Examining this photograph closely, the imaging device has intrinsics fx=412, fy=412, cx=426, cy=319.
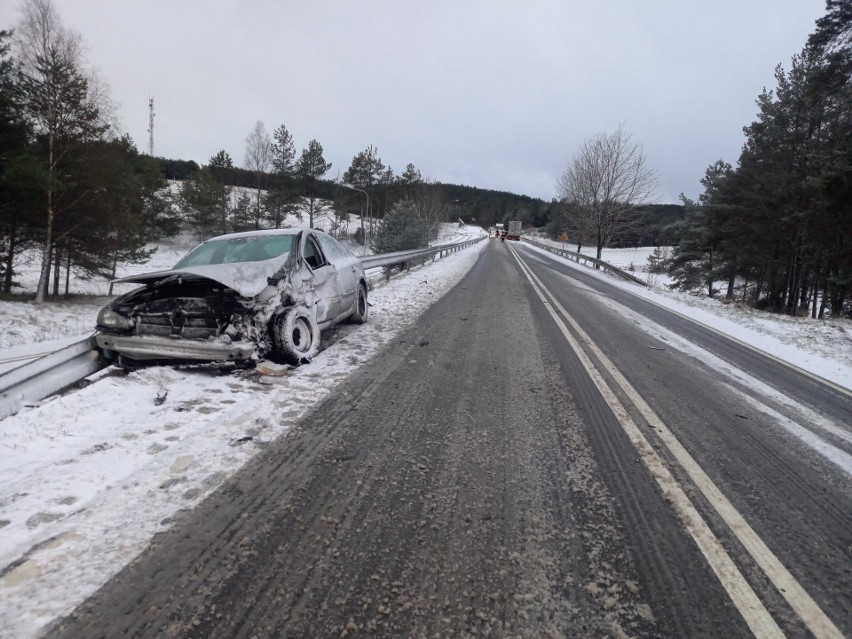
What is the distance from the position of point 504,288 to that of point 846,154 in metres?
8.72

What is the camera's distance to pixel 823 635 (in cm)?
170

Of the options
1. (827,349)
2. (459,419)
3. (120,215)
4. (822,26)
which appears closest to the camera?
(459,419)

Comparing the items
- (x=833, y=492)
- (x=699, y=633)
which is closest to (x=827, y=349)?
(x=833, y=492)

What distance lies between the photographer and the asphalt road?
67.1 inches

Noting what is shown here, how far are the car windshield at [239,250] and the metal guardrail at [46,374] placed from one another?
5.11ft

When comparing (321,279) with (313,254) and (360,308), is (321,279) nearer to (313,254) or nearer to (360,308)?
(313,254)

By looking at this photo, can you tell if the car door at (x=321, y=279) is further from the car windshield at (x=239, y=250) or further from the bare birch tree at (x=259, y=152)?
the bare birch tree at (x=259, y=152)

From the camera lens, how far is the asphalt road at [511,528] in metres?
1.70

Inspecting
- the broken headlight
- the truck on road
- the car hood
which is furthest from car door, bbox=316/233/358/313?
the truck on road

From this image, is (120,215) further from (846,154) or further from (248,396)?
(846,154)

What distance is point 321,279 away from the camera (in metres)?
5.74

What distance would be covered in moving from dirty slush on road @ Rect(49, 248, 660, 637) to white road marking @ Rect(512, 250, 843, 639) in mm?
423

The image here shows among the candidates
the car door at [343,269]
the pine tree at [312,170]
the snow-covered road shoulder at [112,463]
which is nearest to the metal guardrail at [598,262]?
the car door at [343,269]

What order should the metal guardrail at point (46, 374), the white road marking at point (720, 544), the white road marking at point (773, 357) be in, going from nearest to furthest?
the white road marking at point (720, 544)
the metal guardrail at point (46, 374)
the white road marking at point (773, 357)
